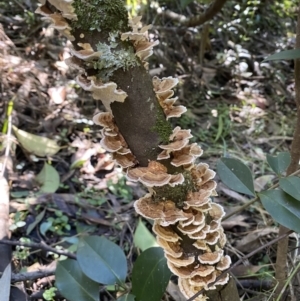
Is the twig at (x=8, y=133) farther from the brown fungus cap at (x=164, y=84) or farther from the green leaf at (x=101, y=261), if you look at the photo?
the brown fungus cap at (x=164, y=84)

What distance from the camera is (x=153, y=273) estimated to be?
1.24m

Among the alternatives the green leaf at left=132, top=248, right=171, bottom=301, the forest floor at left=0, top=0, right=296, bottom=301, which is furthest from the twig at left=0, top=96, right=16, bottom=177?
the green leaf at left=132, top=248, right=171, bottom=301

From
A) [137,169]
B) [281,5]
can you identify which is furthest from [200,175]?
[281,5]

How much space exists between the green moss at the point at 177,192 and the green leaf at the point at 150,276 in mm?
326

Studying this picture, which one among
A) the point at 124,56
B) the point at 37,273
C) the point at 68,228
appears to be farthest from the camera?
the point at 68,228

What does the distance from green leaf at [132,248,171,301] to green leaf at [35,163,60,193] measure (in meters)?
1.00

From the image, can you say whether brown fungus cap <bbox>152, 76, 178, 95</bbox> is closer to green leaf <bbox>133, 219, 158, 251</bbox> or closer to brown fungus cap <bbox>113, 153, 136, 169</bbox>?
brown fungus cap <bbox>113, 153, 136, 169</bbox>

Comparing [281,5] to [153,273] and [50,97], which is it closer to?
[50,97]

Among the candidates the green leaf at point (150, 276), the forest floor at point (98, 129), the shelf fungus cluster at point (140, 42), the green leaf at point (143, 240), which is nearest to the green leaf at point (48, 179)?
the forest floor at point (98, 129)

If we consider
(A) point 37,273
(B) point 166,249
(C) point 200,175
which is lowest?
(A) point 37,273

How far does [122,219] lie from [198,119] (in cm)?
128

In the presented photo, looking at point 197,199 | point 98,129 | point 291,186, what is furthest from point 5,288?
point 98,129

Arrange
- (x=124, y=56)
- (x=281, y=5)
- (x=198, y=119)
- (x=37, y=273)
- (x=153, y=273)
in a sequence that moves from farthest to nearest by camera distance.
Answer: (x=281, y=5) → (x=198, y=119) → (x=37, y=273) → (x=153, y=273) → (x=124, y=56)

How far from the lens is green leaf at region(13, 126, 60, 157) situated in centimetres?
231
